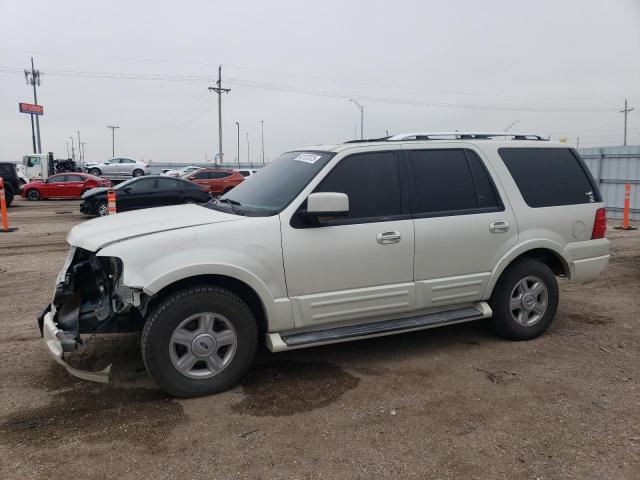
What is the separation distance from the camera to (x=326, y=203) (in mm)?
3766

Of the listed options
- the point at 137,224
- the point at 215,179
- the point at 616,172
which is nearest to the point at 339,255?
the point at 137,224

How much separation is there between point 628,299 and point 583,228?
197 cm

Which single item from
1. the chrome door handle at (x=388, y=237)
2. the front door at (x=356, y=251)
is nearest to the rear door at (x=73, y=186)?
the front door at (x=356, y=251)

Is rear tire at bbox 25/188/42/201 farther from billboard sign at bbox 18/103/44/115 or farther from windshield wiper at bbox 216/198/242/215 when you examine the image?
billboard sign at bbox 18/103/44/115

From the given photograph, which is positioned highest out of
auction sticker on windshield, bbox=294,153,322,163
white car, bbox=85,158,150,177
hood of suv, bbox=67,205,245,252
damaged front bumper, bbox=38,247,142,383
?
white car, bbox=85,158,150,177

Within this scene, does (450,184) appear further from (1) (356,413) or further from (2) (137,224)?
(2) (137,224)

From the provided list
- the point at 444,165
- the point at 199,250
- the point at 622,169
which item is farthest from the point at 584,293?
the point at 622,169

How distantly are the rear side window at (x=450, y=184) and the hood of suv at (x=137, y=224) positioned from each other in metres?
1.62

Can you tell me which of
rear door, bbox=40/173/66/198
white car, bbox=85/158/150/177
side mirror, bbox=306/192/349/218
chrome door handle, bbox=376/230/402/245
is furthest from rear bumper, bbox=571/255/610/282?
white car, bbox=85/158/150/177

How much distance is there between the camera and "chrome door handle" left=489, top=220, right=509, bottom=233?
466 cm

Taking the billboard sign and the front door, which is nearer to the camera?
the front door

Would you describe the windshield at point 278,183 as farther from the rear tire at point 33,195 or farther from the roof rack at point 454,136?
the rear tire at point 33,195

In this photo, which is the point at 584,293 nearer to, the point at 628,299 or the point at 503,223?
the point at 628,299

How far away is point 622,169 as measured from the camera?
15812mm
